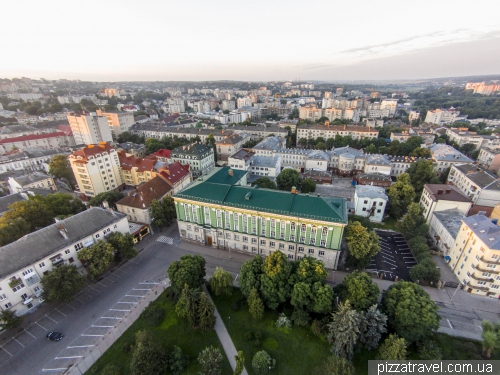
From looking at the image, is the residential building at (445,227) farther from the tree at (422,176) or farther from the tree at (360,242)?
the tree at (360,242)

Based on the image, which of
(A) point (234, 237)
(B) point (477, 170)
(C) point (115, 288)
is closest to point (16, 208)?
(C) point (115, 288)

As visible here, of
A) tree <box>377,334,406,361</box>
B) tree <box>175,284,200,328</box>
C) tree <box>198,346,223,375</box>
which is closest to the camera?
tree <box>198,346,223,375</box>

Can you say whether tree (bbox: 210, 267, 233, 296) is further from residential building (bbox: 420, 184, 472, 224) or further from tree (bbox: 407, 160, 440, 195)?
tree (bbox: 407, 160, 440, 195)

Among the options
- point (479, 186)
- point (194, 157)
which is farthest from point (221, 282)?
point (479, 186)

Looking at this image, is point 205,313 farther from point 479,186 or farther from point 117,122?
point 117,122

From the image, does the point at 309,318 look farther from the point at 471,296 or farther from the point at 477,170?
the point at 477,170

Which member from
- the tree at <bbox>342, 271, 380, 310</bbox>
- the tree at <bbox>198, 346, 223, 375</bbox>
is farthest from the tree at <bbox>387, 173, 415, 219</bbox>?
the tree at <bbox>198, 346, 223, 375</bbox>
